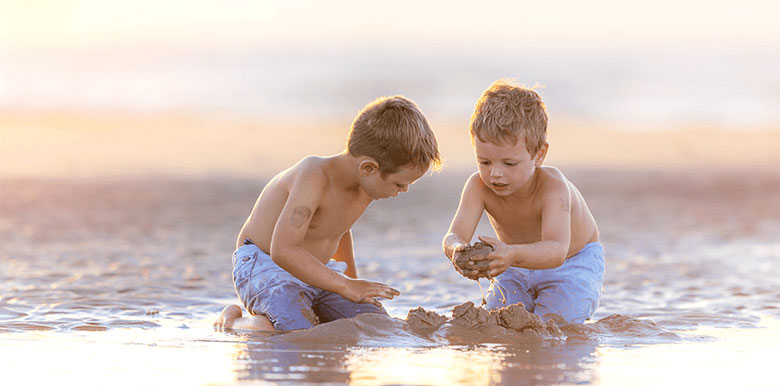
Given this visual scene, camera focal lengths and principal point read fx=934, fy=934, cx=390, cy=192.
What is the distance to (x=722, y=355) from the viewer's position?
14.1 ft

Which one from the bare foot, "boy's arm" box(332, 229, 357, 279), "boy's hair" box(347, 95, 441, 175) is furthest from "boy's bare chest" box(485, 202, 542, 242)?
the bare foot

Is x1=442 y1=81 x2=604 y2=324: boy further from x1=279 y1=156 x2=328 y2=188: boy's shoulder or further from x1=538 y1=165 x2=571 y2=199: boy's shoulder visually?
x1=279 y1=156 x2=328 y2=188: boy's shoulder

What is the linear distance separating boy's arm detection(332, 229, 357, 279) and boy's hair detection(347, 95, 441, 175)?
892mm

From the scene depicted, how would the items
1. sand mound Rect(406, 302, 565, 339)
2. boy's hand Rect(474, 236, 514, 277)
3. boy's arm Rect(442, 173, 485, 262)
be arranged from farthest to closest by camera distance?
boy's arm Rect(442, 173, 485, 262) < sand mound Rect(406, 302, 565, 339) < boy's hand Rect(474, 236, 514, 277)

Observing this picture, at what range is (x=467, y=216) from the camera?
16.3 feet

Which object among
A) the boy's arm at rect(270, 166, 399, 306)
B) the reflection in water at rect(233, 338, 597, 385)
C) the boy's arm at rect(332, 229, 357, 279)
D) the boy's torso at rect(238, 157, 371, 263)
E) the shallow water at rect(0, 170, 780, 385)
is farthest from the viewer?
the boy's arm at rect(332, 229, 357, 279)

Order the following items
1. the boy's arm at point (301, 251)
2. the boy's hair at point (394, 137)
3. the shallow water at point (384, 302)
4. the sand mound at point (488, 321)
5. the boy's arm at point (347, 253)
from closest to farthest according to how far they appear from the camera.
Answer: the shallow water at point (384, 302) < the sand mound at point (488, 321) < the boy's hair at point (394, 137) < the boy's arm at point (301, 251) < the boy's arm at point (347, 253)

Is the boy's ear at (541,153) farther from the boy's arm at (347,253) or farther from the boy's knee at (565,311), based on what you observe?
the boy's arm at (347,253)

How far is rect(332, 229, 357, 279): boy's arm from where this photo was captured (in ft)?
18.3

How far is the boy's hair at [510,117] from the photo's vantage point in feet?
15.3

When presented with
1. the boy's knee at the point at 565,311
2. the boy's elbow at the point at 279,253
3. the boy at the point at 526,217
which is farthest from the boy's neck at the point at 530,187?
the boy's elbow at the point at 279,253

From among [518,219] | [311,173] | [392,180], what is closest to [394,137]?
[392,180]

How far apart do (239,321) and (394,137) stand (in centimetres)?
135

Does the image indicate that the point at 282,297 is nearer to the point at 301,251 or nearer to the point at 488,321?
the point at 301,251
